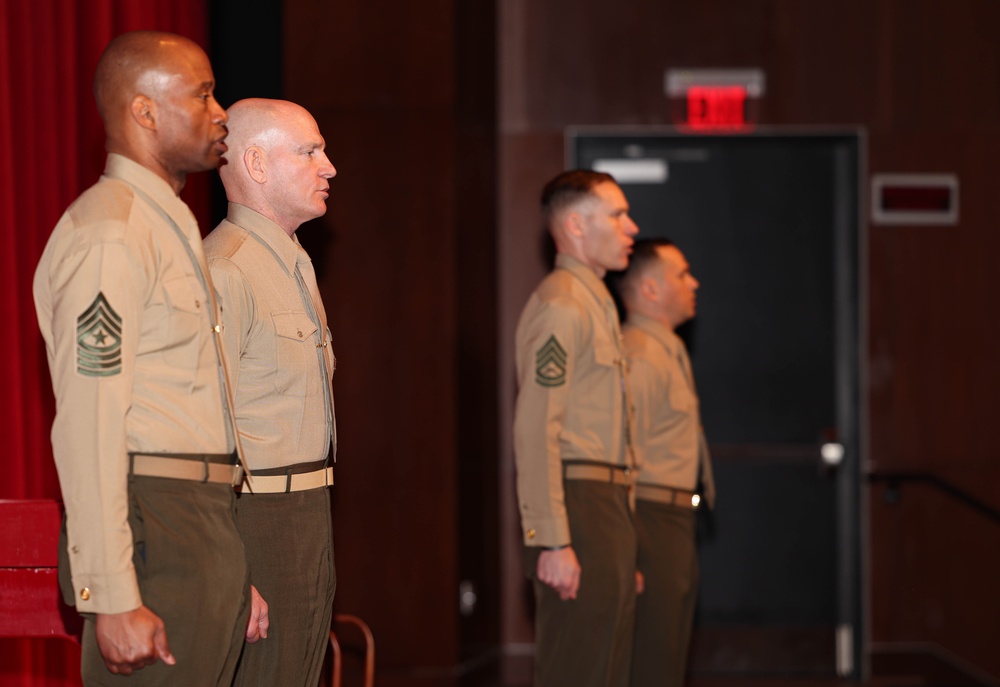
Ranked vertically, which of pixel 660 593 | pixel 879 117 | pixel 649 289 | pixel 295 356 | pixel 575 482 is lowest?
pixel 660 593

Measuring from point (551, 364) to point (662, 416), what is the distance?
70 centimetres

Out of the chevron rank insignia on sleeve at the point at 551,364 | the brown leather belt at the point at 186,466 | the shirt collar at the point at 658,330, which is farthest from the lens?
the shirt collar at the point at 658,330

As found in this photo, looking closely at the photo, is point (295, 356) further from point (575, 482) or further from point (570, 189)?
point (570, 189)

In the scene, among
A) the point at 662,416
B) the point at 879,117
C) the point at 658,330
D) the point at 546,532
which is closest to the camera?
the point at 546,532

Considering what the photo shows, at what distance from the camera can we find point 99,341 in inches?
66.6

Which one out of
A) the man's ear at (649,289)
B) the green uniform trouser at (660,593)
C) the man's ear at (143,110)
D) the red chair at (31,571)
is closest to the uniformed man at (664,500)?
the green uniform trouser at (660,593)

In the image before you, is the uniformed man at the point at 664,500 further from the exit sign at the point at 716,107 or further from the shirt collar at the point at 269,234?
the exit sign at the point at 716,107

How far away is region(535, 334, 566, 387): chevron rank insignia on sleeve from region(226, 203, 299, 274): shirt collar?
0.90 meters

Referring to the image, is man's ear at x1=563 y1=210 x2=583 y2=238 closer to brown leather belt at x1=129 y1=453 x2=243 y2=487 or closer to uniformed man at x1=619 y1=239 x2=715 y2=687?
uniformed man at x1=619 y1=239 x2=715 y2=687

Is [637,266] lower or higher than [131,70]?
lower

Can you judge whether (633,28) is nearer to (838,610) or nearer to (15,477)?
(838,610)

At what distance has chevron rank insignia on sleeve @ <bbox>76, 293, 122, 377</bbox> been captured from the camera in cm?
168

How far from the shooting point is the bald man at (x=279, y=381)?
2.10 m

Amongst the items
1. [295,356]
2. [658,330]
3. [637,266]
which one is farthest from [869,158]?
[295,356]
